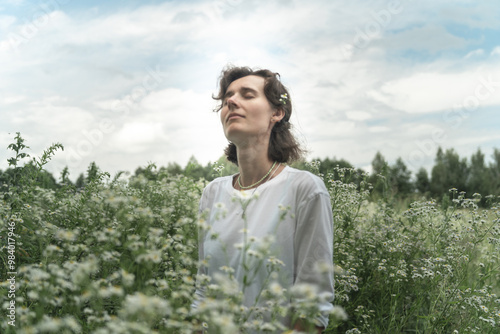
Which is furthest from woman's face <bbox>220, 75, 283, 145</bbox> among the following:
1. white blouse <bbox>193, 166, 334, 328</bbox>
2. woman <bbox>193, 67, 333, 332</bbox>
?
white blouse <bbox>193, 166, 334, 328</bbox>

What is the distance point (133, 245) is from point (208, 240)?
2.59ft

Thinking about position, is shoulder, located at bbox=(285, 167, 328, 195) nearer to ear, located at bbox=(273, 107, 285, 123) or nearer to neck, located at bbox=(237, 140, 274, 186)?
neck, located at bbox=(237, 140, 274, 186)

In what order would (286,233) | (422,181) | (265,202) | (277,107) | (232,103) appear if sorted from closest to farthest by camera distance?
(286,233) → (265,202) → (232,103) → (277,107) → (422,181)

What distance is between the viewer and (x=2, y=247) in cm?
321

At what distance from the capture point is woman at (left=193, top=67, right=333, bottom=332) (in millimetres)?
2205

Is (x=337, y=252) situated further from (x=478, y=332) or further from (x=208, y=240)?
(x=208, y=240)

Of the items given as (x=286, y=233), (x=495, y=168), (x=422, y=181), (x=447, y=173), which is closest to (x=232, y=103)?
(x=286, y=233)

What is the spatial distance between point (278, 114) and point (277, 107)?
0.16 feet

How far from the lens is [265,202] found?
2.48m

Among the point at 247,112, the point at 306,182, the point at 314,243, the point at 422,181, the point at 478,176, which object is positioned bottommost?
the point at 314,243

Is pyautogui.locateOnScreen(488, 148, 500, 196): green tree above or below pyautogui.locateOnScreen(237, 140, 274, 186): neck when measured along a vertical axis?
above

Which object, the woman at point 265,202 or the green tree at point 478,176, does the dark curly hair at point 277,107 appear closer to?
the woman at point 265,202

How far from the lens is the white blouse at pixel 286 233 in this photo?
7.13 ft

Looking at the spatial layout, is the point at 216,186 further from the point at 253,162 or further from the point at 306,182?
the point at 306,182
